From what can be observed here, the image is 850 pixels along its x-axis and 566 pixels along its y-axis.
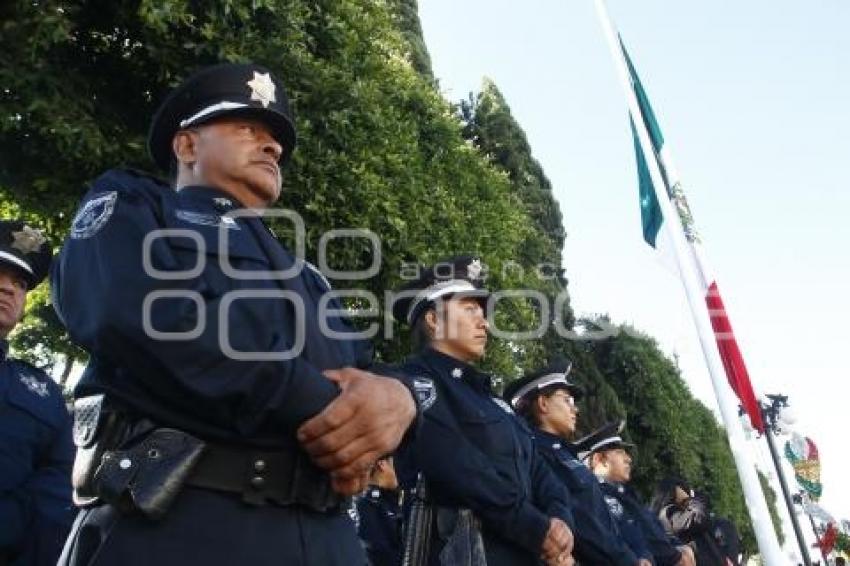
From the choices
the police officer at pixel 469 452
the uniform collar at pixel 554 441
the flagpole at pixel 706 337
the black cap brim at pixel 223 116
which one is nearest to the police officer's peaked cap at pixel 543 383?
the uniform collar at pixel 554 441

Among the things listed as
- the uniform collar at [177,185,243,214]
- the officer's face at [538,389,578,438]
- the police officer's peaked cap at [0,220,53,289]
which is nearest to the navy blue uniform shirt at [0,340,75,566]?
the police officer's peaked cap at [0,220,53,289]

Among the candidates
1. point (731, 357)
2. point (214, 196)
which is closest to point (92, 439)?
point (214, 196)

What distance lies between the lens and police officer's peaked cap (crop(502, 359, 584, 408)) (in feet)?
18.9

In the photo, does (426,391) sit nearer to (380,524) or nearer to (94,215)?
(380,524)

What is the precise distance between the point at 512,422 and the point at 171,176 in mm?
2287

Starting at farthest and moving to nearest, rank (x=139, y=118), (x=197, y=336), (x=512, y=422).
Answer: (x=139, y=118), (x=512, y=422), (x=197, y=336)

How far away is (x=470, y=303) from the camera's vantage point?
420 cm

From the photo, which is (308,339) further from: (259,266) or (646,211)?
(646,211)

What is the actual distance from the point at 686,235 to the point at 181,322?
22.1 feet

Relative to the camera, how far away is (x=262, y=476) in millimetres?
1611

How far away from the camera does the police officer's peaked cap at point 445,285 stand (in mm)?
4188

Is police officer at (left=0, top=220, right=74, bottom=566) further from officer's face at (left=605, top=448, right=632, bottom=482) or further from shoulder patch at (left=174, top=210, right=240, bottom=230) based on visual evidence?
officer's face at (left=605, top=448, right=632, bottom=482)

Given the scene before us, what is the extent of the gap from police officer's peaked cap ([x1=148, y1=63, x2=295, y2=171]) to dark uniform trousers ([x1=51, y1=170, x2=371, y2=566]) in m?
0.44

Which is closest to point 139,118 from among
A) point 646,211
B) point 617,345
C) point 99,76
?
point 99,76
